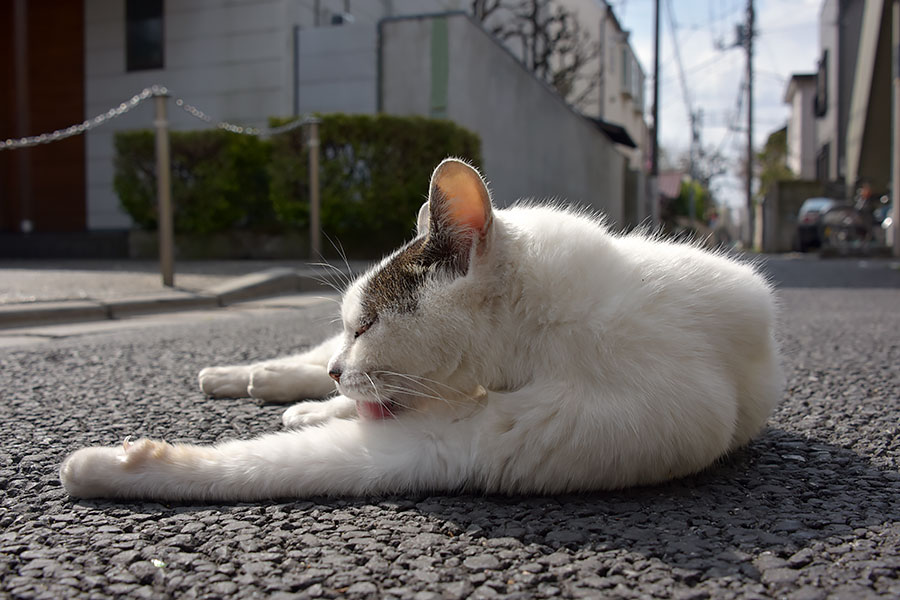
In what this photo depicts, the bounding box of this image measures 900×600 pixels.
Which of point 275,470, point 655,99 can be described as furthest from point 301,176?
point 655,99

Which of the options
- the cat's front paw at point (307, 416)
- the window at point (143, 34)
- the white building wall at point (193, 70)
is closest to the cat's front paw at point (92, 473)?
the cat's front paw at point (307, 416)

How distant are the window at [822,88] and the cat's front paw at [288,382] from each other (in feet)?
99.6

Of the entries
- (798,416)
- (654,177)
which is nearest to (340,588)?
(798,416)

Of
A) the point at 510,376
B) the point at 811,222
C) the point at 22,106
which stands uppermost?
the point at 22,106

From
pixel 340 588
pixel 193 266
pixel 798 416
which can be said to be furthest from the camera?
pixel 193 266

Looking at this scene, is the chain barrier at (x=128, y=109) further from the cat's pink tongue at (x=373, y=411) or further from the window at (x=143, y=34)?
the cat's pink tongue at (x=373, y=411)

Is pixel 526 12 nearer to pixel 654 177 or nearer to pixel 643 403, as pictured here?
pixel 654 177

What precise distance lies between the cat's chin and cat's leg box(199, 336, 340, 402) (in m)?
0.56

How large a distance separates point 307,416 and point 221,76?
10.7 metres

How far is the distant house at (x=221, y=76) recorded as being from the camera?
10.6 meters

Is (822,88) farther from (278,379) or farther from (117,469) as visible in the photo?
(117,469)

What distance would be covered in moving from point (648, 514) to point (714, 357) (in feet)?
1.32

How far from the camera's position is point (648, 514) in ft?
4.59

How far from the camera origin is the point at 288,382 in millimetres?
2318
